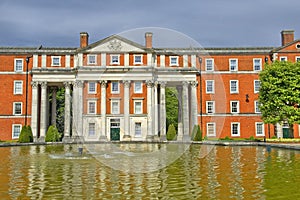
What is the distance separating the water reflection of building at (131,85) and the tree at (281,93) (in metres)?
10.7

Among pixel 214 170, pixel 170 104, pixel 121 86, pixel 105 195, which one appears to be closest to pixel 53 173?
pixel 105 195

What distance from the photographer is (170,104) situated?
246 feet

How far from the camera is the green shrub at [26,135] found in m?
48.2

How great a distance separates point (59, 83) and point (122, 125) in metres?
13.0

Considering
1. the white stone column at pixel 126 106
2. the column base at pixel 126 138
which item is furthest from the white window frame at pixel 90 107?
the column base at pixel 126 138

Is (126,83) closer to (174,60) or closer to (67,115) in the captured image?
(174,60)

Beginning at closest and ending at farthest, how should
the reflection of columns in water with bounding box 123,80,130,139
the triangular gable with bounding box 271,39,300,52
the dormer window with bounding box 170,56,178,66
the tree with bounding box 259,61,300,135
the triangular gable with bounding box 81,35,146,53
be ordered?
1. the tree with bounding box 259,61,300,135
2. the reflection of columns in water with bounding box 123,80,130,139
3. the triangular gable with bounding box 271,39,300,52
4. the triangular gable with bounding box 81,35,146,53
5. the dormer window with bounding box 170,56,178,66

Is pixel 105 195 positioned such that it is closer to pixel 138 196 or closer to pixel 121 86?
pixel 138 196

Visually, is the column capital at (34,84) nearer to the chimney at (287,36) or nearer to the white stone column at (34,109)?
the white stone column at (34,109)

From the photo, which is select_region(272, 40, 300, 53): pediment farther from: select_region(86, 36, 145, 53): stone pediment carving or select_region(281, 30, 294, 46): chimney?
select_region(86, 36, 145, 53): stone pediment carving

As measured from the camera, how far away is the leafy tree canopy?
42562 millimetres

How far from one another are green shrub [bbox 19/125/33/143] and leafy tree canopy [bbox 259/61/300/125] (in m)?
32.7

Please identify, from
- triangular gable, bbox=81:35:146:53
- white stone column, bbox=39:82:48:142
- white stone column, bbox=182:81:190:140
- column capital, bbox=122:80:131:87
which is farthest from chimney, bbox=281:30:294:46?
white stone column, bbox=39:82:48:142

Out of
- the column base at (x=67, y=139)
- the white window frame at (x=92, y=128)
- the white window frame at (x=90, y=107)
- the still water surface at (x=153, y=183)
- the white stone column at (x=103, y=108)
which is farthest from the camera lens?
the white window frame at (x=92, y=128)
